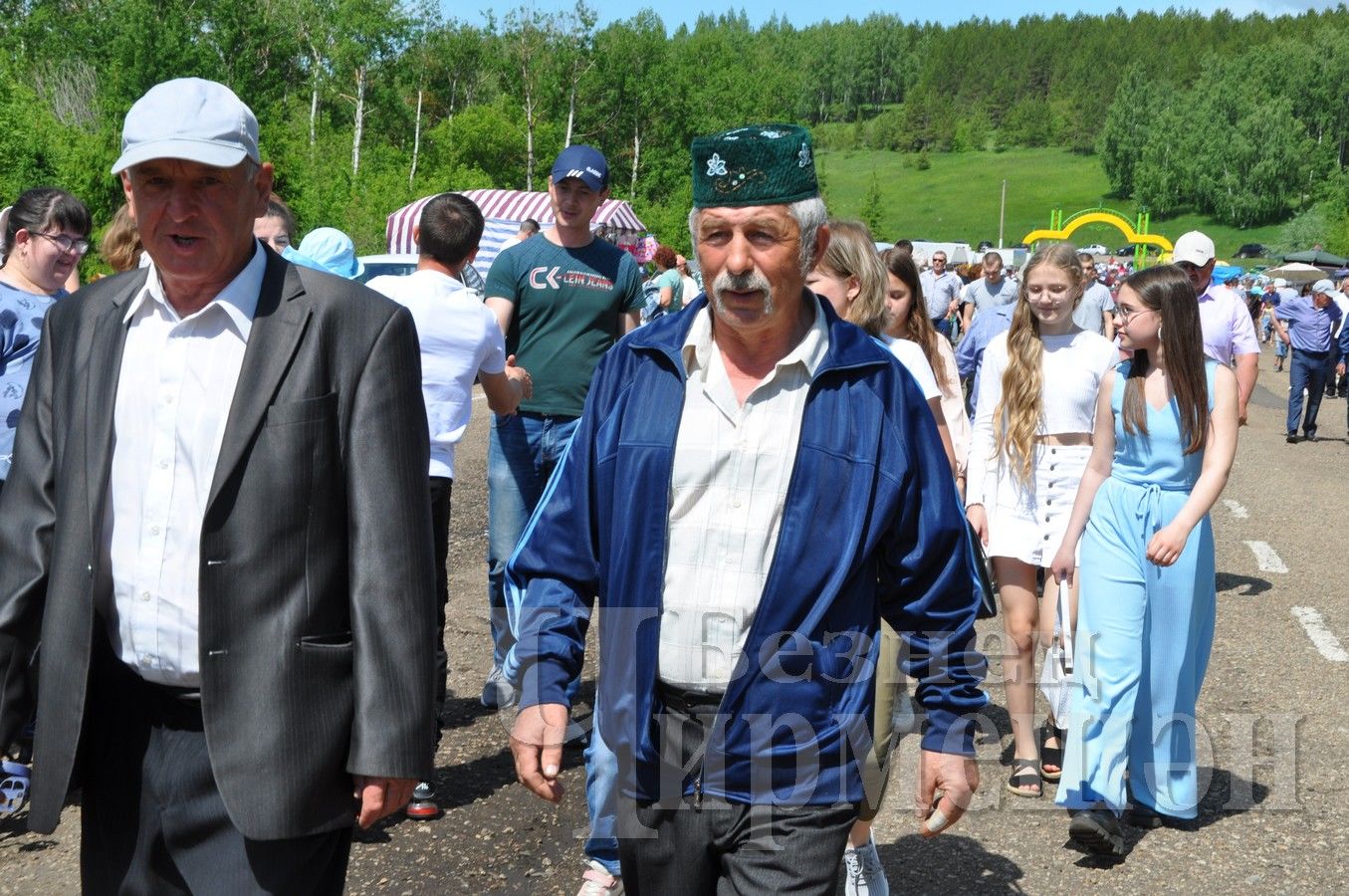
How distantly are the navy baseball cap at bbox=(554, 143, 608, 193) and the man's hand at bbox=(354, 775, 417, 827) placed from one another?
4112 mm

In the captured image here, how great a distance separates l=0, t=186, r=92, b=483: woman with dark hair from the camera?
209 inches

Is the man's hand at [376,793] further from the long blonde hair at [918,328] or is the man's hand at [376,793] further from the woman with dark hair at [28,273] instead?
the long blonde hair at [918,328]

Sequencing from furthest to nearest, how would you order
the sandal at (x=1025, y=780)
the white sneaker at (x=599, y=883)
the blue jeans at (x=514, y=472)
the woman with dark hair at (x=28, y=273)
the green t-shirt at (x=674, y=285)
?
the green t-shirt at (x=674, y=285) < the blue jeans at (x=514, y=472) < the sandal at (x=1025, y=780) < the woman with dark hair at (x=28, y=273) < the white sneaker at (x=599, y=883)

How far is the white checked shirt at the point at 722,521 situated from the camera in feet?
9.23

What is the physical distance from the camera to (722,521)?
2828 mm

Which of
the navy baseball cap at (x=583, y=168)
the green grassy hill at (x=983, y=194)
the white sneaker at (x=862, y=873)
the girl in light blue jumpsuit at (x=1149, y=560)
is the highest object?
the green grassy hill at (x=983, y=194)

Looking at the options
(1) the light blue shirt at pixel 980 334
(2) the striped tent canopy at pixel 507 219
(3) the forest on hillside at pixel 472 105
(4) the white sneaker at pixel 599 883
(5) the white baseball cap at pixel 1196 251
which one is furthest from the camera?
(3) the forest on hillside at pixel 472 105

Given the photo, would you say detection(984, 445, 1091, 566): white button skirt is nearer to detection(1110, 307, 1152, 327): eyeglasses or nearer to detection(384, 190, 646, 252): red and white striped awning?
detection(1110, 307, 1152, 327): eyeglasses

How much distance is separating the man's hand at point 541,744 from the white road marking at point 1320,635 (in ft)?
20.8

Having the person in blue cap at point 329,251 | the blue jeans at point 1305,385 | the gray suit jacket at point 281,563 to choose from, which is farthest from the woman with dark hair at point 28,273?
the blue jeans at point 1305,385

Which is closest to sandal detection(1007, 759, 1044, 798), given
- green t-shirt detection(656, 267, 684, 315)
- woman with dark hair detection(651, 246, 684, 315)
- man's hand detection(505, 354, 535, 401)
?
man's hand detection(505, 354, 535, 401)

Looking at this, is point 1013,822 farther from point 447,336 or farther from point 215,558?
point 215,558

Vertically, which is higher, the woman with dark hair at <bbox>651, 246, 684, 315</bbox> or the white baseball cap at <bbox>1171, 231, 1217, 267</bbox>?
the white baseball cap at <bbox>1171, 231, 1217, 267</bbox>

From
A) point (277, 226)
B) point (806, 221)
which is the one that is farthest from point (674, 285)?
→ point (806, 221)
